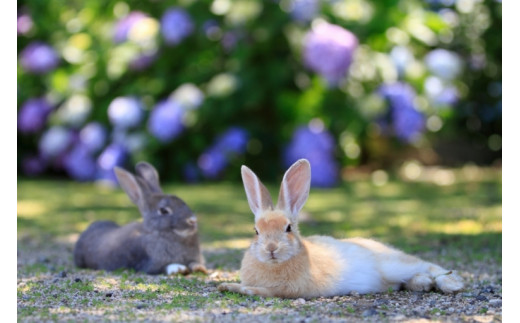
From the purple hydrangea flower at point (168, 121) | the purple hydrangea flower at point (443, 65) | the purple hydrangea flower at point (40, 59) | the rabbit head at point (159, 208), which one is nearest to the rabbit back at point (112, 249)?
the rabbit head at point (159, 208)

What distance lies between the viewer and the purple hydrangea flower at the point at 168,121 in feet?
30.9

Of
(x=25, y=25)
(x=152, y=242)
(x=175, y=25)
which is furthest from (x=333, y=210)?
(x=25, y=25)

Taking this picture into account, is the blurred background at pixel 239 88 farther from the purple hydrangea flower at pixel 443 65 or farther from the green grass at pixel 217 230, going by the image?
the green grass at pixel 217 230

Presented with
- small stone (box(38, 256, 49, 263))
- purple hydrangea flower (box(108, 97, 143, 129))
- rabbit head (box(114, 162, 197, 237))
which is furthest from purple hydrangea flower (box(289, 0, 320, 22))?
small stone (box(38, 256, 49, 263))

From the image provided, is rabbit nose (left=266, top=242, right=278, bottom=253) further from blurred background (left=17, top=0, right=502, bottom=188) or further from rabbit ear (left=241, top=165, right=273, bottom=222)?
blurred background (left=17, top=0, right=502, bottom=188)

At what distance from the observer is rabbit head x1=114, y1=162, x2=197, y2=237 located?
4.93 m

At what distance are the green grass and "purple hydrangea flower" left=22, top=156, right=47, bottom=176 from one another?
2.07ft

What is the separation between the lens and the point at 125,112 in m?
9.77

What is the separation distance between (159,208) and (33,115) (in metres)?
6.41

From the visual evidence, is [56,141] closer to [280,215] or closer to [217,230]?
[217,230]

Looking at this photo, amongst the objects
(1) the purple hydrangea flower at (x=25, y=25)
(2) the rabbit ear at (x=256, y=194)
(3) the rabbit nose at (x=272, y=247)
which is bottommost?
(3) the rabbit nose at (x=272, y=247)

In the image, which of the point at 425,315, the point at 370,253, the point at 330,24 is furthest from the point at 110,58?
the point at 425,315

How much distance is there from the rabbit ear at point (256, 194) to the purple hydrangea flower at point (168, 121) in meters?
5.34

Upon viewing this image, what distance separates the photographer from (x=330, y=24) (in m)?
9.66
